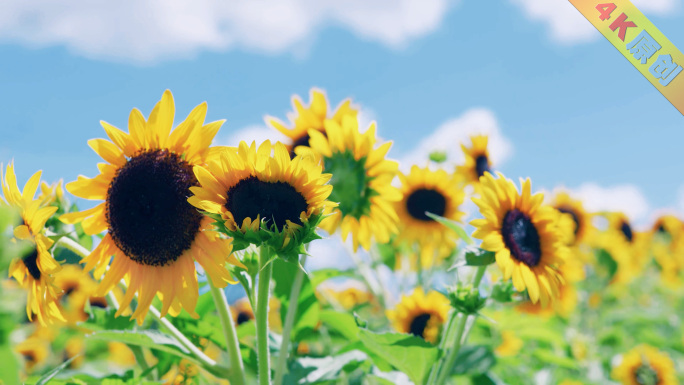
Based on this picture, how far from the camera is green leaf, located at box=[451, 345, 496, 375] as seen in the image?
1788mm

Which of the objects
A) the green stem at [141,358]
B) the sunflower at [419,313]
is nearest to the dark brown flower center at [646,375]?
the sunflower at [419,313]

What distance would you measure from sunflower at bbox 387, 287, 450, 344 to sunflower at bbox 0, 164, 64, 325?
118 cm

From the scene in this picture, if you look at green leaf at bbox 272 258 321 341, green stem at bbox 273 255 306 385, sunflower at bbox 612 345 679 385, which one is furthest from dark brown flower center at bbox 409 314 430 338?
sunflower at bbox 612 345 679 385

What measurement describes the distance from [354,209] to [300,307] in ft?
1.07

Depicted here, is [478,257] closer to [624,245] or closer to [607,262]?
[607,262]

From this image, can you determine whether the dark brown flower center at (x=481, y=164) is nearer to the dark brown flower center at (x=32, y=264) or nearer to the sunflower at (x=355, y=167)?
the sunflower at (x=355, y=167)

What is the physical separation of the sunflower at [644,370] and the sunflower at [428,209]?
3.62 ft

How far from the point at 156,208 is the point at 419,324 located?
1.20 meters

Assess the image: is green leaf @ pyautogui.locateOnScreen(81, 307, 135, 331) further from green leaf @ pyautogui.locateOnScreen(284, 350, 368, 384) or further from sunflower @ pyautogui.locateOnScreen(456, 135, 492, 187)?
sunflower @ pyautogui.locateOnScreen(456, 135, 492, 187)

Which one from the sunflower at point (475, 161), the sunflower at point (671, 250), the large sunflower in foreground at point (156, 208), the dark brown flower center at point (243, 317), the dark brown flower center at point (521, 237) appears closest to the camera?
the large sunflower in foreground at point (156, 208)

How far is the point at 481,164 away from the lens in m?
3.05

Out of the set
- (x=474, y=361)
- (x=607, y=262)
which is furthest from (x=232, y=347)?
(x=607, y=262)

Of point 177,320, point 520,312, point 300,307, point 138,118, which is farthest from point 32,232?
point 520,312

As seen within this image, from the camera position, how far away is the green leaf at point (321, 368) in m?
1.35
